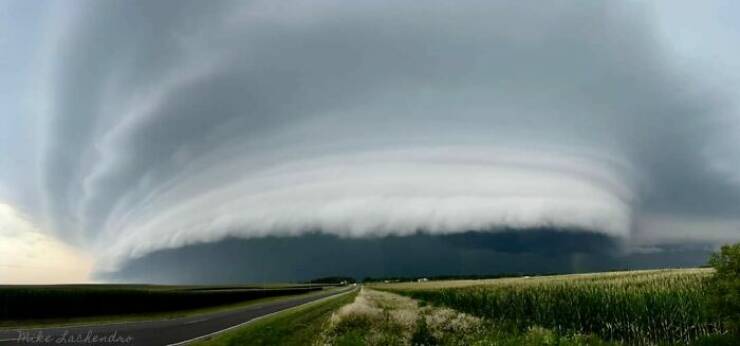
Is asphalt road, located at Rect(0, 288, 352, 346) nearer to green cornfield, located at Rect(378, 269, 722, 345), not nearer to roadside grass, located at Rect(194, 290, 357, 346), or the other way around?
roadside grass, located at Rect(194, 290, 357, 346)

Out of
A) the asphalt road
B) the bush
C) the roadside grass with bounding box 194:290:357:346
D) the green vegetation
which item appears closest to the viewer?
the bush

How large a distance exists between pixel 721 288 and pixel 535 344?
37.9 ft

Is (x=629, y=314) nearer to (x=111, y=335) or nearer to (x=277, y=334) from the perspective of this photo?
(x=277, y=334)

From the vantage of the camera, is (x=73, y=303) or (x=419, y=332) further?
(x=73, y=303)

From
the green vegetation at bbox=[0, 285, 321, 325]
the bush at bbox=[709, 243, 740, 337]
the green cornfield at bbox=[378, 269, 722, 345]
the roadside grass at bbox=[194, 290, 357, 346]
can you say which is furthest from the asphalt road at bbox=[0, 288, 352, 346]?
the bush at bbox=[709, 243, 740, 337]

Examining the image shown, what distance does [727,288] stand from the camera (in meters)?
23.2

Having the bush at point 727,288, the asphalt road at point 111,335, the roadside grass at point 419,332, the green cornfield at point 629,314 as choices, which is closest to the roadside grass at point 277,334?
the roadside grass at point 419,332

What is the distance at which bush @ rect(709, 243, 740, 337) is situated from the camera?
22891mm

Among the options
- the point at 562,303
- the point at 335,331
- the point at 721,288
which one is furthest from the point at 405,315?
the point at 721,288

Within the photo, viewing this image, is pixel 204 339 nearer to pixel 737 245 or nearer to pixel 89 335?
pixel 89 335

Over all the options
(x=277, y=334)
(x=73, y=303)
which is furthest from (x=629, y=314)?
(x=73, y=303)

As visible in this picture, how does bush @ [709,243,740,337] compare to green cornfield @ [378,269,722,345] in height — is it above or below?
above

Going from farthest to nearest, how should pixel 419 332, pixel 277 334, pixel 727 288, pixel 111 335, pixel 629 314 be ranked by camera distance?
1. pixel 277 334
2. pixel 111 335
3. pixel 629 314
4. pixel 419 332
5. pixel 727 288

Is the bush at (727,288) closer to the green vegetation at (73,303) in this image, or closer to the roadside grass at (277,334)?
the roadside grass at (277,334)
